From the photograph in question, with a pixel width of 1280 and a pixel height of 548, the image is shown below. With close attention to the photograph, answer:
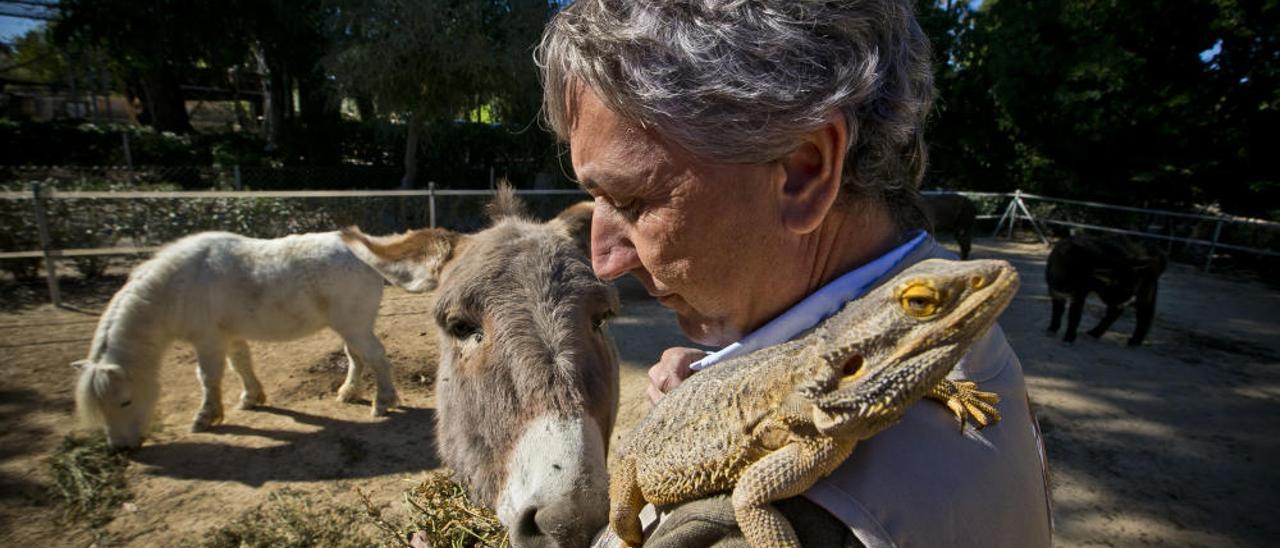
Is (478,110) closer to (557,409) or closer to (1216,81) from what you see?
(557,409)

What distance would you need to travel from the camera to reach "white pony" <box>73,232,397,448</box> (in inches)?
209

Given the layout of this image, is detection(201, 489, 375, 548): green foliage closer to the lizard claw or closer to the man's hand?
the man's hand

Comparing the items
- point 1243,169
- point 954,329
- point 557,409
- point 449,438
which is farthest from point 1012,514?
point 1243,169

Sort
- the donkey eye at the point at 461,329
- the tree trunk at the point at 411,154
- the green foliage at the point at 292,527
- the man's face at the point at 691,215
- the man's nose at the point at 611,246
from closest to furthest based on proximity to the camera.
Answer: the man's face at the point at 691,215, the man's nose at the point at 611,246, the donkey eye at the point at 461,329, the green foliage at the point at 292,527, the tree trunk at the point at 411,154

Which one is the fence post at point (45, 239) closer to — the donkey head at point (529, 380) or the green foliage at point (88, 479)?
the green foliage at point (88, 479)

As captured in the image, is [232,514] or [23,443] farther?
[23,443]

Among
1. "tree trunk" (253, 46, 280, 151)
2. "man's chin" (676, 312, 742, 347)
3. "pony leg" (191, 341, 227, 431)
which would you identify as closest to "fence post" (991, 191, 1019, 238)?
"man's chin" (676, 312, 742, 347)

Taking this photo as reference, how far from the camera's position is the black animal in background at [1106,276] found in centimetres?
856

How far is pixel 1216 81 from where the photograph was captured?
1580cm

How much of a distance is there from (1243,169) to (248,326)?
2365cm

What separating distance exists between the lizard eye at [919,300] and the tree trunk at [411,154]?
1705 cm

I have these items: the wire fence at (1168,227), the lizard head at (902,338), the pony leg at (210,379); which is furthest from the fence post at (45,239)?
the wire fence at (1168,227)

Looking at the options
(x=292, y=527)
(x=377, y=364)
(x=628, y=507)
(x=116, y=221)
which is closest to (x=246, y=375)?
(x=377, y=364)

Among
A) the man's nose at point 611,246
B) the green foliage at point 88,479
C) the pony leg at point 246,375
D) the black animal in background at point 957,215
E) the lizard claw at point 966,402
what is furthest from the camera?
the black animal in background at point 957,215
